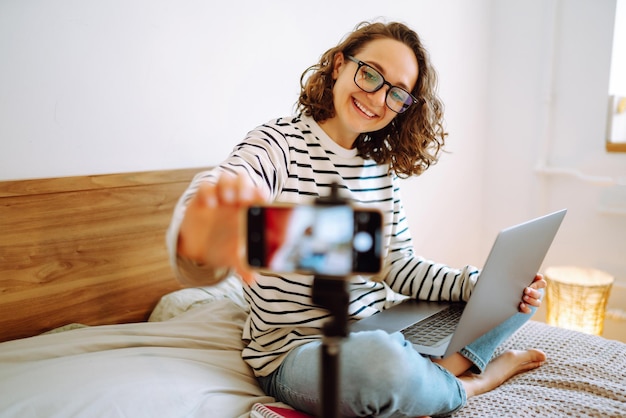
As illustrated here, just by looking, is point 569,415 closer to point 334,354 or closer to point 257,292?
point 257,292

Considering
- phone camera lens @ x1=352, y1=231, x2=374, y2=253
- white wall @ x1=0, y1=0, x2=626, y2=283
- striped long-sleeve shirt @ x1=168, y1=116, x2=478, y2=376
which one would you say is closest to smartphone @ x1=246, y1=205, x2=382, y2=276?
phone camera lens @ x1=352, y1=231, x2=374, y2=253

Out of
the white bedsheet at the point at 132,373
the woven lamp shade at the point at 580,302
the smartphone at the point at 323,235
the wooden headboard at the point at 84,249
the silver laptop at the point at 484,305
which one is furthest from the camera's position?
the woven lamp shade at the point at 580,302

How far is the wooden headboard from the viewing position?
1.12 meters

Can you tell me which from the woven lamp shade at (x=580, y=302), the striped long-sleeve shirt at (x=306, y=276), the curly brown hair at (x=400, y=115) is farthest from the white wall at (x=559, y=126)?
the striped long-sleeve shirt at (x=306, y=276)

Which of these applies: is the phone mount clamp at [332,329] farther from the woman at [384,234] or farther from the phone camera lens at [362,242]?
the woman at [384,234]

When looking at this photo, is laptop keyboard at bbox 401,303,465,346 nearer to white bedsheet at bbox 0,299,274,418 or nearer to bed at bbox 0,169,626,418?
bed at bbox 0,169,626,418

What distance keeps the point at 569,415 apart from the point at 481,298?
278 mm

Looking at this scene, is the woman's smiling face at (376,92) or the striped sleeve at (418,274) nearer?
the woman's smiling face at (376,92)

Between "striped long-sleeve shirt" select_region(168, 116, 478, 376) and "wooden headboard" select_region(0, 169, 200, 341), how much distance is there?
343mm

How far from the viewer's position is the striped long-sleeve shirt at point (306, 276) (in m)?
1.02

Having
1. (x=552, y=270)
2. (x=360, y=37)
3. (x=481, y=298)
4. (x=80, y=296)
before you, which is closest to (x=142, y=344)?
(x=80, y=296)

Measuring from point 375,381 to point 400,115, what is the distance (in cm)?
71

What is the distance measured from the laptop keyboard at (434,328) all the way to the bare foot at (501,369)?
12 cm

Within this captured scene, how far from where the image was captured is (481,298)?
0.98m
